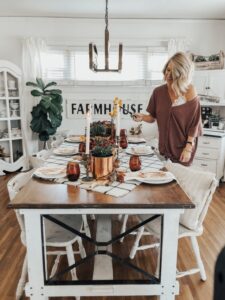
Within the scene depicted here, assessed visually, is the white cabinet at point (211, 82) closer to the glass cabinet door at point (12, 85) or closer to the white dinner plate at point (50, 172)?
the glass cabinet door at point (12, 85)

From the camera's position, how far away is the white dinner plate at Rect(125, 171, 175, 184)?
1577mm

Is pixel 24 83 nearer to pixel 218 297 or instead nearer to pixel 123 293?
pixel 123 293

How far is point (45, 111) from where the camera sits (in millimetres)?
4090

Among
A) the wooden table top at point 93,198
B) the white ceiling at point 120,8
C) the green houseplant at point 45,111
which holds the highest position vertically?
the white ceiling at point 120,8

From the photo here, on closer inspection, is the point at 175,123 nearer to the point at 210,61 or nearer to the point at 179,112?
the point at 179,112

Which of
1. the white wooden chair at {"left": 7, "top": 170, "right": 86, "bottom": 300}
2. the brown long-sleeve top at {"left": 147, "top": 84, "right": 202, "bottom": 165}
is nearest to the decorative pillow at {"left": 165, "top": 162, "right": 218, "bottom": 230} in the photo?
the brown long-sleeve top at {"left": 147, "top": 84, "right": 202, "bottom": 165}

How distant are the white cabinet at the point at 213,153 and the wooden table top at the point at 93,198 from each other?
2.54 m

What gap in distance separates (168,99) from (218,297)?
1855 mm

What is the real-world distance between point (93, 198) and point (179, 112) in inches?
43.2

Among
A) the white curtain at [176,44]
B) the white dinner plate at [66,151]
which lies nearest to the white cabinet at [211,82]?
the white curtain at [176,44]

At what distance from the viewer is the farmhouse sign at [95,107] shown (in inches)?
179

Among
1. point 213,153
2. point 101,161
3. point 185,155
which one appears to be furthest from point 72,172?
point 213,153

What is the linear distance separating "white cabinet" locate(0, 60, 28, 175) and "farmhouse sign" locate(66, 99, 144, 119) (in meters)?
0.82

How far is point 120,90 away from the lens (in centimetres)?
454
